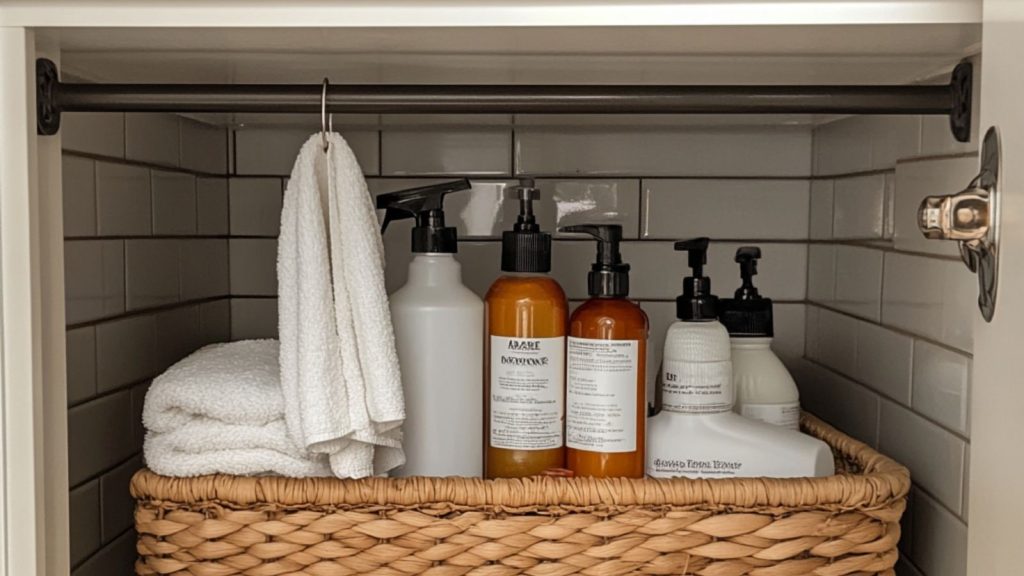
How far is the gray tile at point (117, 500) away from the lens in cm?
82

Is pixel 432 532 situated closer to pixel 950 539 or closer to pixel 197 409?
pixel 197 409

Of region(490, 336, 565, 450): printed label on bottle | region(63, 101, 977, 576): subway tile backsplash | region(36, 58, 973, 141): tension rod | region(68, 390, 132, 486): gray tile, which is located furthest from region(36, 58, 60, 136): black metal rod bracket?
region(490, 336, 565, 450): printed label on bottle

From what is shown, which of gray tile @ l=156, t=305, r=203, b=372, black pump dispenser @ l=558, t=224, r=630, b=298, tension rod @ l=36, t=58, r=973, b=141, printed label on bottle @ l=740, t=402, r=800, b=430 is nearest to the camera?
tension rod @ l=36, t=58, r=973, b=141

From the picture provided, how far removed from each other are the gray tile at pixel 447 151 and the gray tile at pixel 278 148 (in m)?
0.01

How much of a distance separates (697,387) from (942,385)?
170 mm

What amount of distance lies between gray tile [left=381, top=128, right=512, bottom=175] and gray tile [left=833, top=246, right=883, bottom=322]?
1.10 ft

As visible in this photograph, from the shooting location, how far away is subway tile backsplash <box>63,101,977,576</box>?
78cm

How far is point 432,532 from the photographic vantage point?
0.67 m


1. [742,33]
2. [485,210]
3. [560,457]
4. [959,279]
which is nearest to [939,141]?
[959,279]

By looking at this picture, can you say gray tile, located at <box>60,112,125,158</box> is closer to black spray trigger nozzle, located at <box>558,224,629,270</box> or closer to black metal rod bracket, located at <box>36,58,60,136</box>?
black metal rod bracket, located at <box>36,58,60,136</box>

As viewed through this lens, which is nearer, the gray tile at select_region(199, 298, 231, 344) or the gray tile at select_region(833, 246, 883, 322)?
the gray tile at select_region(833, 246, 883, 322)

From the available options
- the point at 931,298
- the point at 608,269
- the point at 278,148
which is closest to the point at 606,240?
the point at 608,269

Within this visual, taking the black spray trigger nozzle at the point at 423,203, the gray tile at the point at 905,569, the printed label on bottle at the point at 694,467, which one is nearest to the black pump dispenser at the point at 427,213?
the black spray trigger nozzle at the point at 423,203

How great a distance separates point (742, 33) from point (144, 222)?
53 cm
